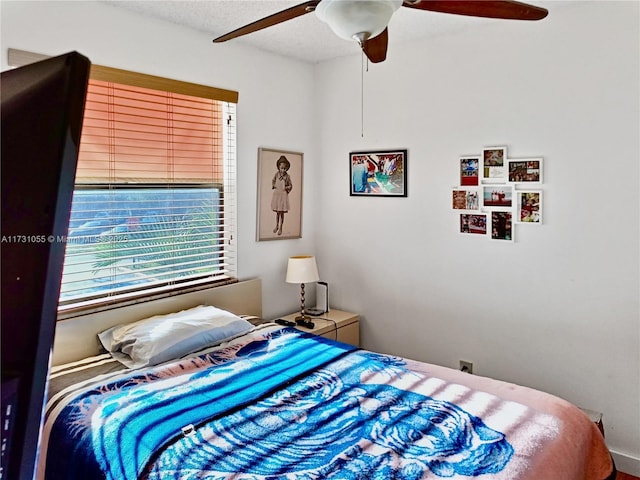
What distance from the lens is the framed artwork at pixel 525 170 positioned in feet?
9.20

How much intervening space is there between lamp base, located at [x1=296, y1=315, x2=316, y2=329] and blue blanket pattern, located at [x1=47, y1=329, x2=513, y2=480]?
930mm

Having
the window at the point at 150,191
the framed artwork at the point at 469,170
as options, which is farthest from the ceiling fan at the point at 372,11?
the framed artwork at the point at 469,170

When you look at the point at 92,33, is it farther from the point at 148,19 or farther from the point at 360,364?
the point at 360,364

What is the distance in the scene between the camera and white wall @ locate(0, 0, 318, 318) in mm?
2404

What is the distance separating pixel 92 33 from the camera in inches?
101

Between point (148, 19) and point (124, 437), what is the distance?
227 centimetres

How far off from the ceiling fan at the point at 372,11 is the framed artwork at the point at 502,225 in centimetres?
141

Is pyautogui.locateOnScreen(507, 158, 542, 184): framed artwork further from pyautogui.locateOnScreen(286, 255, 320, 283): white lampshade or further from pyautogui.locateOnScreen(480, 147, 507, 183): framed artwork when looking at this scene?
pyautogui.locateOnScreen(286, 255, 320, 283): white lampshade

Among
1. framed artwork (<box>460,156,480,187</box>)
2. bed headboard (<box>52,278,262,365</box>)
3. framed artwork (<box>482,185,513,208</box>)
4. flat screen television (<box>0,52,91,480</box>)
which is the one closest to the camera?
flat screen television (<box>0,52,91,480</box>)

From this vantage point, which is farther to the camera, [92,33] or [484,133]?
[484,133]

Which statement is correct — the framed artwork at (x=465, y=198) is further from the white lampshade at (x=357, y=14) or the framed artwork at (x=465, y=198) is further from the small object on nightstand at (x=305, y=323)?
the white lampshade at (x=357, y=14)

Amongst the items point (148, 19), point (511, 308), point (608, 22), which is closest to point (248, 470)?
point (511, 308)

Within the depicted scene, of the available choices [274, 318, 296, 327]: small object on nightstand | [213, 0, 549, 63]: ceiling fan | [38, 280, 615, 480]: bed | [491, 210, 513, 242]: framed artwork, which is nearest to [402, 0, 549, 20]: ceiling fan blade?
[213, 0, 549, 63]: ceiling fan

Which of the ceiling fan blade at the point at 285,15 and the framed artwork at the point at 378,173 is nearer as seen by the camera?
the ceiling fan blade at the point at 285,15
